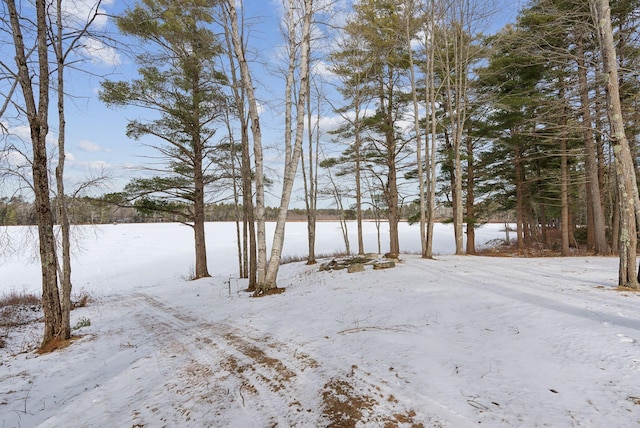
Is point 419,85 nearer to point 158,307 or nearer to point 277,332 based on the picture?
point 277,332

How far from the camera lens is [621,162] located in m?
5.82

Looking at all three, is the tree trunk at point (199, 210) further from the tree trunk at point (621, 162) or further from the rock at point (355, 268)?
the tree trunk at point (621, 162)

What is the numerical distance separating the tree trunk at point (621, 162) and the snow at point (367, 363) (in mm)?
818

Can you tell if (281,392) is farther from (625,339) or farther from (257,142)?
(257,142)

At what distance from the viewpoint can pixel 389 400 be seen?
2.50 meters

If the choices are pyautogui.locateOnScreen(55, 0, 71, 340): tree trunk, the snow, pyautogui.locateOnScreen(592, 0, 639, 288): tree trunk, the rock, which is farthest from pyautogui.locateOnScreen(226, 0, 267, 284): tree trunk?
pyautogui.locateOnScreen(592, 0, 639, 288): tree trunk

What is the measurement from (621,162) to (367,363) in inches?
266

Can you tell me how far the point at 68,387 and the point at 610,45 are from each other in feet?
36.7

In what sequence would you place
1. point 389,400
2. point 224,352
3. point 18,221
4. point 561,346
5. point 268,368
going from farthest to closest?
point 18,221
point 224,352
point 268,368
point 561,346
point 389,400

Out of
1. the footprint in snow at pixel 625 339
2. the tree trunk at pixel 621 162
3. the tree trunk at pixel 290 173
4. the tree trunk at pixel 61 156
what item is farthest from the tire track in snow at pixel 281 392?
the tree trunk at pixel 621 162

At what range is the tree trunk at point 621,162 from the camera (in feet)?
18.7

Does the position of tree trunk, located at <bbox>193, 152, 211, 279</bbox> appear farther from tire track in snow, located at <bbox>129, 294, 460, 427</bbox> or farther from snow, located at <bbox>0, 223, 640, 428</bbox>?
tire track in snow, located at <bbox>129, 294, 460, 427</bbox>

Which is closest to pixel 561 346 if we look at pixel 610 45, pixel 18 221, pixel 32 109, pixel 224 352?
pixel 224 352

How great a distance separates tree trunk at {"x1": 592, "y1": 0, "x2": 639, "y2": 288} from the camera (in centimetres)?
570
